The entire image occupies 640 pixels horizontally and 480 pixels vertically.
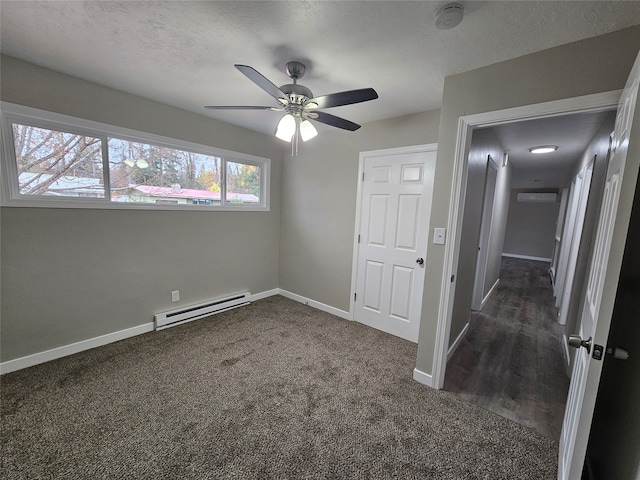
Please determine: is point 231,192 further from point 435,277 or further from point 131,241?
point 435,277

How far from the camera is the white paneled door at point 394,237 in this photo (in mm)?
2715

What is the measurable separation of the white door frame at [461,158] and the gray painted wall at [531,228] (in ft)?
25.7

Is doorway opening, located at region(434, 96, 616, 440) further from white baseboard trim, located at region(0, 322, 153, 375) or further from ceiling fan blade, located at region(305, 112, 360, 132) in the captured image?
white baseboard trim, located at region(0, 322, 153, 375)

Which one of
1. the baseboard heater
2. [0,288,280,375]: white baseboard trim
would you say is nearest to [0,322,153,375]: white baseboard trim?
[0,288,280,375]: white baseboard trim

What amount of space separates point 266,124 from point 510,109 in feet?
8.11

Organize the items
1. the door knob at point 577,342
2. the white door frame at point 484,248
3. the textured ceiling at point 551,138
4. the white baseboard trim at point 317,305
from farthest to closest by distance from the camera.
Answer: the white door frame at point 484,248 < the white baseboard trim at point 317,305 < the textured ceiling at point 551,138 < the door knob at point 577,342

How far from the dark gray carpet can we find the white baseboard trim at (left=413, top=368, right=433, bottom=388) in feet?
0.18

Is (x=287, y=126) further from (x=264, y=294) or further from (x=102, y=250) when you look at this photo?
(x=264, y=294)

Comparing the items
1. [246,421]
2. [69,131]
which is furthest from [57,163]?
[246,421]

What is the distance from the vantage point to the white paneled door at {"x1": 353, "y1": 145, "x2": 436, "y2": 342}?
8.91ft

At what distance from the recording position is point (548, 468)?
4.73ft

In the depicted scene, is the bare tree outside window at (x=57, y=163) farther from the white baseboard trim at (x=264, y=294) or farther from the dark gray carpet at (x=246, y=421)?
the white baseboard trim at (x=264, y=294)

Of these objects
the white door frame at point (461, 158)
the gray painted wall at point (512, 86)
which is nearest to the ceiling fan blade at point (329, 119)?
the gray painted wall at point (512, 86)

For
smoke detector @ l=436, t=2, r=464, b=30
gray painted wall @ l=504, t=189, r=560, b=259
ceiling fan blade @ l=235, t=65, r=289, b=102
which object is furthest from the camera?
gray painted wall @ l=504, t=189, r=560, b=259
